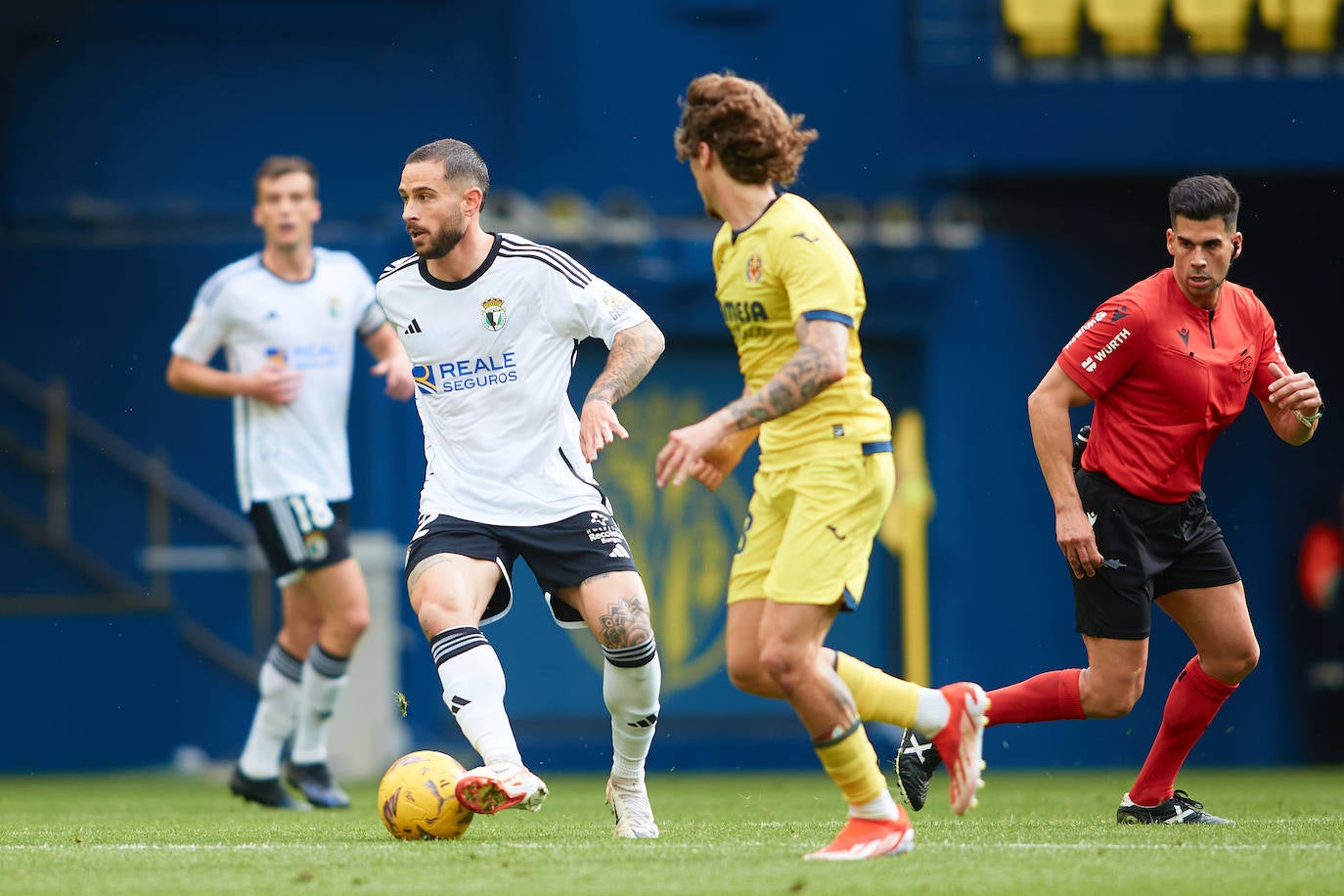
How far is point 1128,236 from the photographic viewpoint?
46.3ft

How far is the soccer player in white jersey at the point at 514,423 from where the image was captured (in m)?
6.68

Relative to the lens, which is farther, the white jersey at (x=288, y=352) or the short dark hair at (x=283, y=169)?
the short dark hair at (x=283, y=169)

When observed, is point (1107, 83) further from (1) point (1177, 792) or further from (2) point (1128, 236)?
(1) point (1177, 792)

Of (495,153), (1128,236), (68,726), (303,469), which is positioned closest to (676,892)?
(303,469)

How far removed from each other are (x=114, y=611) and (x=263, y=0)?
5.47 m

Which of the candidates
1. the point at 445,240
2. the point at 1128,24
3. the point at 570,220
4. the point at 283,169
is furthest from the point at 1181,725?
the point at 1128,24

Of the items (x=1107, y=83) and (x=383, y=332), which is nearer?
(x=383, y=332)

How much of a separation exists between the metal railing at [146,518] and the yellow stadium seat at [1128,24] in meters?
7.19

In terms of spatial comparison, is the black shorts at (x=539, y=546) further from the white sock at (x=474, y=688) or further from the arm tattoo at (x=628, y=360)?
the arm tattoo at (x=628, y=360)

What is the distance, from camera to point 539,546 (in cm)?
671

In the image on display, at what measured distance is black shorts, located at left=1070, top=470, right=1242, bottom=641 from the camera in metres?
7.07

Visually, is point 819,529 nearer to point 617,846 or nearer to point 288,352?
point 617,846

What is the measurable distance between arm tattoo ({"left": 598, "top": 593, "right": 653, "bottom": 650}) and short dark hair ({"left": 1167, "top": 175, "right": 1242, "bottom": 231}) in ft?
7.82

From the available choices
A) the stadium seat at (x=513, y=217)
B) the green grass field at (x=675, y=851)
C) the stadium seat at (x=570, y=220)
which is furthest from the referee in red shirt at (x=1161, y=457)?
the stadium seat at (x=570, y=220)
